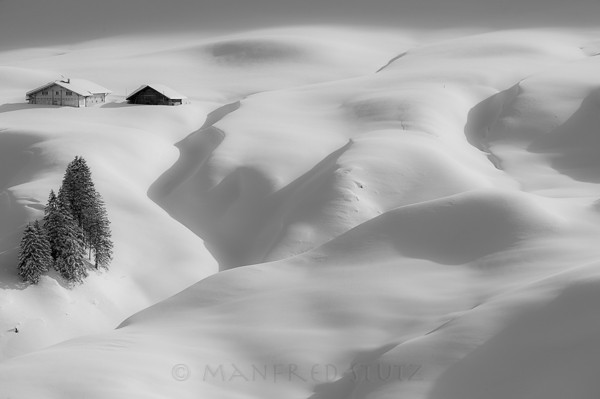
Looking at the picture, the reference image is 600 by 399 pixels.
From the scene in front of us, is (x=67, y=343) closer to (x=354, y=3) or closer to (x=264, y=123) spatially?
(x=264, y=123)

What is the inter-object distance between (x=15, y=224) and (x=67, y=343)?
14175 millimetres

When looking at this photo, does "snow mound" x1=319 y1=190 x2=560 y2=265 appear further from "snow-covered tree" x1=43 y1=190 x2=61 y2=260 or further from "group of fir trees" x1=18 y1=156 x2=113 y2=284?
"snow-covered tree" x1=43 y1=190 x2=61 y2=260

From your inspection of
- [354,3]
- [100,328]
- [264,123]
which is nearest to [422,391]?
[100,328]

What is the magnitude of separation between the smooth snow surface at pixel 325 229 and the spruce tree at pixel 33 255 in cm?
52

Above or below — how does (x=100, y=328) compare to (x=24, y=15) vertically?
above

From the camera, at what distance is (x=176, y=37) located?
11569cm

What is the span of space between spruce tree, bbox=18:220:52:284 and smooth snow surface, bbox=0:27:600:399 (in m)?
0.52

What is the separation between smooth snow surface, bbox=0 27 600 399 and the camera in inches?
960

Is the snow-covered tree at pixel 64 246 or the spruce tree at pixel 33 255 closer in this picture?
the spruce tree at pixel 33 255

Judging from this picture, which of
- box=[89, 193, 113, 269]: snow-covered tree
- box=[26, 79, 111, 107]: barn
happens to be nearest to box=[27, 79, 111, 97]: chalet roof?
box=[26, 79, 111, 107]: barn

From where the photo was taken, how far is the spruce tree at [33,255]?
36.6 m

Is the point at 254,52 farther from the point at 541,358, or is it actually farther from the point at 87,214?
the point at 541,358

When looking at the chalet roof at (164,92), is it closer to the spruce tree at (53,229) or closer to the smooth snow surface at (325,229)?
the smooth snow surface at (325,229)

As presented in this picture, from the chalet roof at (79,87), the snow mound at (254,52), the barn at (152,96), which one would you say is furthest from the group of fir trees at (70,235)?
the snow mound at (254,52)
